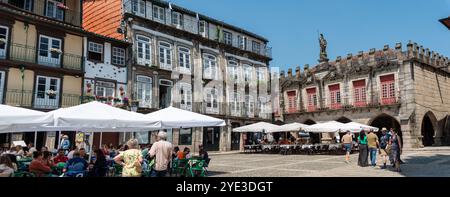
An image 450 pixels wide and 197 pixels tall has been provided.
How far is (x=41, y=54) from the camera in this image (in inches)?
761

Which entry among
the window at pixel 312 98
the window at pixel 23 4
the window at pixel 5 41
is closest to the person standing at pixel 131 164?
the window at pixel 5 41

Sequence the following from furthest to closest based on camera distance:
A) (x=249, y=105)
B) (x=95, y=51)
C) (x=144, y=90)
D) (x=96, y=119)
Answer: (x=249, y=105) < (x=144, y=90) < (x=95, y=51) < (x=96, y=119)

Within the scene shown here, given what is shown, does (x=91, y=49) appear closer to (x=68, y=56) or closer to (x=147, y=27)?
(x=68, y=56)

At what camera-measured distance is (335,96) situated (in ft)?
112

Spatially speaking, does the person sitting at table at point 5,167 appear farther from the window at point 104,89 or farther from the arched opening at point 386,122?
the arched opening at point 386,122

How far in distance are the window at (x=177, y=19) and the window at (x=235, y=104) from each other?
25.2ft

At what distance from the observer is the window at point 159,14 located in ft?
83.8

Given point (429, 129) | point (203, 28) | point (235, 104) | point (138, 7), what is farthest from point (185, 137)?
point (429, 129)

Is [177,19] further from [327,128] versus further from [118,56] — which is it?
[327,128]

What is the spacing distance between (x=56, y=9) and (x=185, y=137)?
12.4 meters

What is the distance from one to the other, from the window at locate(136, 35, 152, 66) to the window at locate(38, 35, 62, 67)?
537 cm

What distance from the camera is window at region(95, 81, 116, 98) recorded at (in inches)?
848

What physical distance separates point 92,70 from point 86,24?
7728 millimetres
